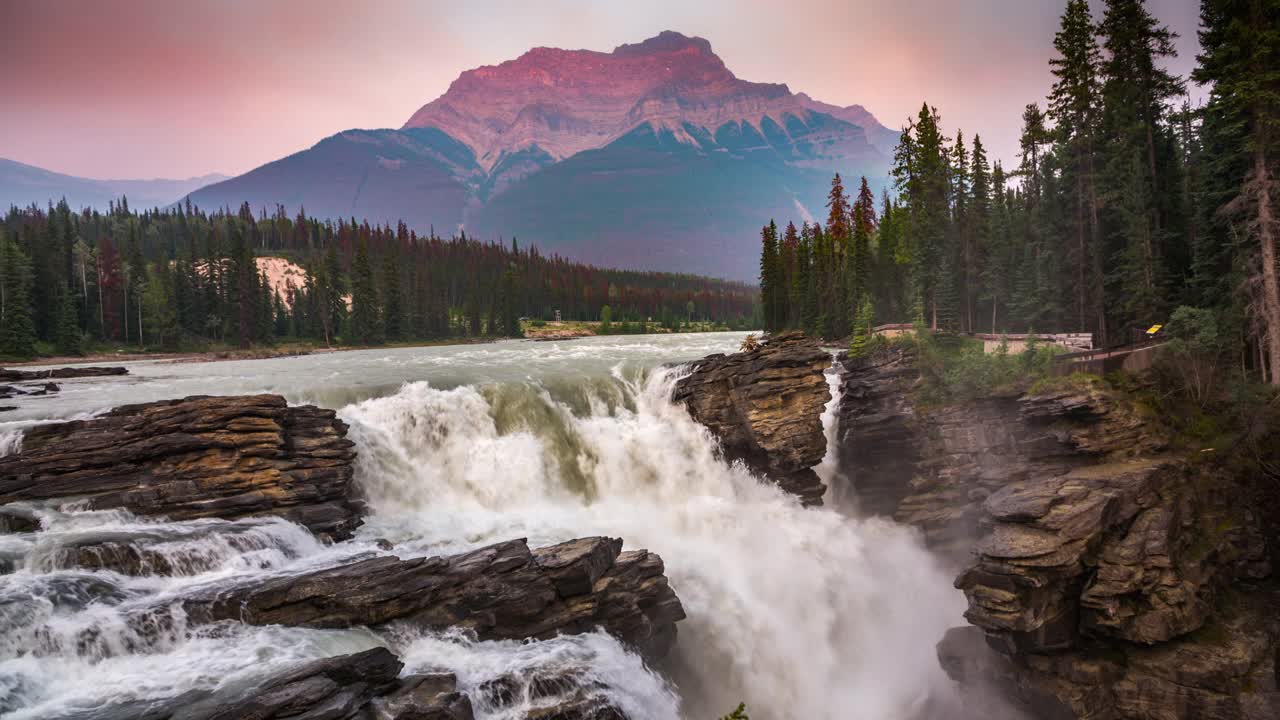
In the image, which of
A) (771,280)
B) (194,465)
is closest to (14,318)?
(194,465)

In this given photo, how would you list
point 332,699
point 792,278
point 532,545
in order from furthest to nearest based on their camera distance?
point 792,278, point 532,545, point 332,699

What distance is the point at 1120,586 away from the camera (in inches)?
631

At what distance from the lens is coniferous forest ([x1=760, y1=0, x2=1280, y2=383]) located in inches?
824

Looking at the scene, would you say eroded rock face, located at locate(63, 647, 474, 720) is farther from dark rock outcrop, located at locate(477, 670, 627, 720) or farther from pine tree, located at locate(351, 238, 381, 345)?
pine tree, located at locate(351, 238, 381, 345)

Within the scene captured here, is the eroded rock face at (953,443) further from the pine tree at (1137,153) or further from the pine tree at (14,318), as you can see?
the pine tree at (14,318)

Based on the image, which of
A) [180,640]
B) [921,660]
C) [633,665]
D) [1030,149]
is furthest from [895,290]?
[180,640]

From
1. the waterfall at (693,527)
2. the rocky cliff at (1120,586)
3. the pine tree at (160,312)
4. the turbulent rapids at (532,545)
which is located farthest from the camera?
the pine tree at (160,312)

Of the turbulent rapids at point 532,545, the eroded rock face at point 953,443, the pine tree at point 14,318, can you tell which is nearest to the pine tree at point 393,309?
the pine tree at point 14,318

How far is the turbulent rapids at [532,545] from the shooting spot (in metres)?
10.9

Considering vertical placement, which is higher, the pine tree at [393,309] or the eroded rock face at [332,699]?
the pine tree at [393,309]

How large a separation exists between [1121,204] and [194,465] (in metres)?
40.2

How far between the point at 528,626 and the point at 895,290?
53943mm

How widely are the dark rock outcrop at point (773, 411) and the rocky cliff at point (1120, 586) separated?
30.0 feet

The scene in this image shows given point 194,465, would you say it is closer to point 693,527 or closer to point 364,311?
point 693,527
